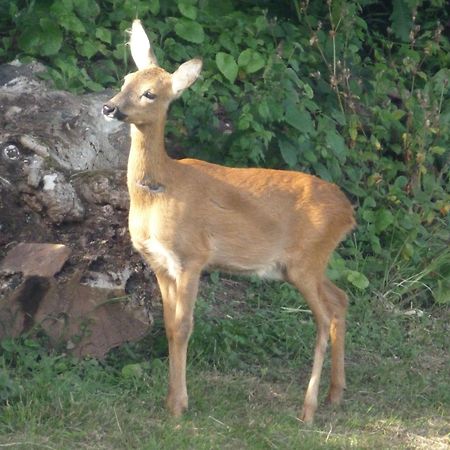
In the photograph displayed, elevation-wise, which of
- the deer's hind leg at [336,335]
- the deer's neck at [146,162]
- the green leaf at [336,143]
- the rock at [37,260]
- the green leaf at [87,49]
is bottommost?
the deer's hind leg at [336,335]

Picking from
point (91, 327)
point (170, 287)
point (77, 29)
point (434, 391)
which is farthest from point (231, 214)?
point (77, 29)

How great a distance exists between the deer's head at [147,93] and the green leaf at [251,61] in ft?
7.33

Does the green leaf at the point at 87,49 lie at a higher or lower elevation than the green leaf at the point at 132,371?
higher

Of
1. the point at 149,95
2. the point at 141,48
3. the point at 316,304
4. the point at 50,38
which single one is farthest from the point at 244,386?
the point at 50,38

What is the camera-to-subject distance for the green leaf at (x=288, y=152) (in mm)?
9031

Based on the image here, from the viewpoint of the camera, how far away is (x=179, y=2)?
9.43 m

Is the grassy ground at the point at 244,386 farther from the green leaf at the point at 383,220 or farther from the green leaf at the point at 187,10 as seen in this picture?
the green leaf at the point at 187,10

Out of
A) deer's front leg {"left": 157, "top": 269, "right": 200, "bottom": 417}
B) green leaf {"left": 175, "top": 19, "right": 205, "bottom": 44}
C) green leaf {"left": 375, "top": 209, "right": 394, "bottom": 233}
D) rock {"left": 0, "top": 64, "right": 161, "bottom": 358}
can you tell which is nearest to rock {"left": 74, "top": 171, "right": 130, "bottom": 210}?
rock {"left": 0, "top": 64, "right": 161, "bottom": 358}

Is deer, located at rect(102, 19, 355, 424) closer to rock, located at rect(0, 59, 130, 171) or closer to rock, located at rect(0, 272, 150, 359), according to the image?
rock, located at rect(0, 272, 150, 359)

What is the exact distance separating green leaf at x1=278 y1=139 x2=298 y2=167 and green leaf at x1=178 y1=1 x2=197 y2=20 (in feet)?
3.87

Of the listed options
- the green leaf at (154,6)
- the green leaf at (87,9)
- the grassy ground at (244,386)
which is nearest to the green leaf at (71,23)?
the green leaf at (87,9)

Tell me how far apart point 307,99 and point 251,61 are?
Result: 1.65ft

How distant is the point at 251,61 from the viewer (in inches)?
363

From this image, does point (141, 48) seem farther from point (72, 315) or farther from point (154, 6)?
point (154, 6)
